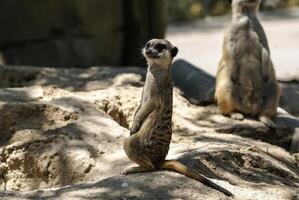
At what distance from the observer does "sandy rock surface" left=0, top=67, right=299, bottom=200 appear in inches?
161

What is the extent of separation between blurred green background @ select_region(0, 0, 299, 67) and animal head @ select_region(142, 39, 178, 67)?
633cm

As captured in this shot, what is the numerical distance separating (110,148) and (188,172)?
1.13m

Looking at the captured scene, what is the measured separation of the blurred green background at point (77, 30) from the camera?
34.2ft

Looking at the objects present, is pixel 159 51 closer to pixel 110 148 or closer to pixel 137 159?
pixel 137 159

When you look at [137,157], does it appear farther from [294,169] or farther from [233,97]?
[233,97]

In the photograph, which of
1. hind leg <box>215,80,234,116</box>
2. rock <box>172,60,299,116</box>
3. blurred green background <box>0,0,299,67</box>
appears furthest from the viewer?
blurred green background <box>0,0,299,67</box>

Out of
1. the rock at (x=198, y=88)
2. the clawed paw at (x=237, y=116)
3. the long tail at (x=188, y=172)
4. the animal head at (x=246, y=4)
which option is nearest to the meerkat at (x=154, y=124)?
the long tail at (x=188, y=172)

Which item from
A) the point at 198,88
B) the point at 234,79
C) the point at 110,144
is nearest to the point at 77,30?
the point at 198,88

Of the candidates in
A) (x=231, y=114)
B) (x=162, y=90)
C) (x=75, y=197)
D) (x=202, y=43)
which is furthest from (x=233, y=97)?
(x=202, y=43)

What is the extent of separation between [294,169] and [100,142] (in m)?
1.44

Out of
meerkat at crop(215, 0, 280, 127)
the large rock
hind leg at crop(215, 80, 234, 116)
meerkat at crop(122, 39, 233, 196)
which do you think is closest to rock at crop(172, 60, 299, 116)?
hind leg at crop(215, 80, 234, 116)

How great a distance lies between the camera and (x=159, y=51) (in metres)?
4.20

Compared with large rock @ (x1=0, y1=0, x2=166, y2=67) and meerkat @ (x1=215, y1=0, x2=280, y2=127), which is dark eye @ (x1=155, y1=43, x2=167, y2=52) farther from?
large rock @ (x1=0, y1=0, x2=166, y2=67)

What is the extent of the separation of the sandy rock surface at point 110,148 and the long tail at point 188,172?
4cm
